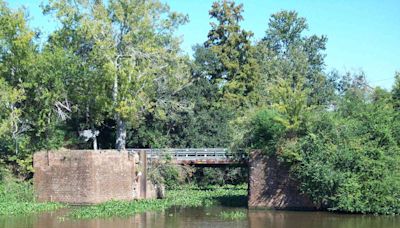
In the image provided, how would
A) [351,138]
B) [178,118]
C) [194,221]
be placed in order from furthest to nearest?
[178,118] → [351,138] → [194,221]

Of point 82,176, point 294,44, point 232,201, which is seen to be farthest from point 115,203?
point 294,44


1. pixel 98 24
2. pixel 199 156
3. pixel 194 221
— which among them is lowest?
pixel 194 221

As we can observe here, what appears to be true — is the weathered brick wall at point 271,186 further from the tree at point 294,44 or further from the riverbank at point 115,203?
the tree at point 294,44

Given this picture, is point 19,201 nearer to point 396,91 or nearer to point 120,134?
Answer: point 120,134

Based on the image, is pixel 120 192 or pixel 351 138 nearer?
pixel 351 138

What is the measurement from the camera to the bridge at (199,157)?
3894 centimetres

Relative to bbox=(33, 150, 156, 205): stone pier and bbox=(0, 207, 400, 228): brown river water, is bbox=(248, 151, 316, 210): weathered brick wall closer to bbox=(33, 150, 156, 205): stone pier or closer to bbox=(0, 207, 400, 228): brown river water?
bbox=(0, 207, 400, 228): brown river water

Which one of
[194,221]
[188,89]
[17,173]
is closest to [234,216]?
[194,221]

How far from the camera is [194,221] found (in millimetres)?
28688

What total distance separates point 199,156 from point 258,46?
2068 cm

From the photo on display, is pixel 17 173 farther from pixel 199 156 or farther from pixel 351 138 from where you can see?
pixel 351 138

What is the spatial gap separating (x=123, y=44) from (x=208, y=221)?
16897mm

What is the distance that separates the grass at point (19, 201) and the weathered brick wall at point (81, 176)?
80 cm

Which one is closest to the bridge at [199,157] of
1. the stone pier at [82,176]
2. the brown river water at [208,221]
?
the stone pier at [82,176]
